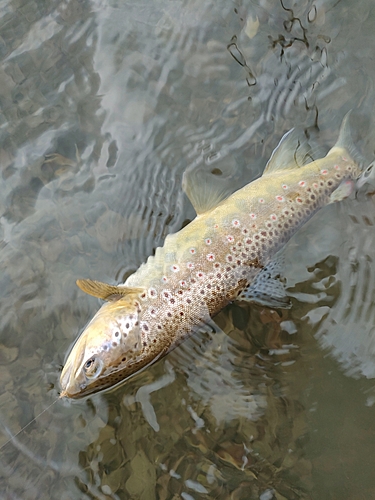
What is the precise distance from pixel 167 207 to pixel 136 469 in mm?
2243

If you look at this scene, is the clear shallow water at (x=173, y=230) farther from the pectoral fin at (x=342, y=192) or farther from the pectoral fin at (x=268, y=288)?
the pectoral fin at (x=342, y=192)

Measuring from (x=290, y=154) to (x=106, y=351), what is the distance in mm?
2304

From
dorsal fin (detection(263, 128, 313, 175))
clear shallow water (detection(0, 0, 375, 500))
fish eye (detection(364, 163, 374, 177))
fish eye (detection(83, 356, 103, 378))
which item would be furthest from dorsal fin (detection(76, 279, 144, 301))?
fish eye (detection(364, 163, 374, 177))

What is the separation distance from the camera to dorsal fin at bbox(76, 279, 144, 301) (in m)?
3.57

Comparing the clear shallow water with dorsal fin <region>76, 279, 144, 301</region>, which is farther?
the clear shallow water

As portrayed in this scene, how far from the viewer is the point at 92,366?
3582 millimetres

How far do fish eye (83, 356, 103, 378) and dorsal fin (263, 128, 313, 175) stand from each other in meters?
2.11

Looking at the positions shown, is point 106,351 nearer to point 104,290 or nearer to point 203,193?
point 104,290

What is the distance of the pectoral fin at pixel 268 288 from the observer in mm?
4074

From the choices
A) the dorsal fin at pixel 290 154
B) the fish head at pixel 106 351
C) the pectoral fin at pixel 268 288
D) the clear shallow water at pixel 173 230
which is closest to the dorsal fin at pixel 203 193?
the clear shallow water at pixel 173 230

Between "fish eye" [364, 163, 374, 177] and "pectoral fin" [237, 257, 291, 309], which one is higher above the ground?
"fish eye" [364, 163, 374, 177]

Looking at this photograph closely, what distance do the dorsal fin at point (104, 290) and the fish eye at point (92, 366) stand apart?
0.46 meters

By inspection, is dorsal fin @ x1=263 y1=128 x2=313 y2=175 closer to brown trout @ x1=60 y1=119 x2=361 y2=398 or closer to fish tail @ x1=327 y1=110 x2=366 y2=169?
brown trout @ x1=60 y1=119 x2=361 y2=398

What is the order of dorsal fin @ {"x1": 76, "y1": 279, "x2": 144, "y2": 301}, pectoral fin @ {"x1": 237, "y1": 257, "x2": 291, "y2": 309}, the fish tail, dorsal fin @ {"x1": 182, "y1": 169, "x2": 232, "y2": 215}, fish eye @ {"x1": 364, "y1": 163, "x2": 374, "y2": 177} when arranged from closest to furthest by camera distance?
1. dorsal fin @ {"x1": 76, "y1": 279, "x2": 144, "y2": 301}
2. pectoral fin @ {"x1": 237, "y1": 257, "x2": 291, "y2": 309}
3. dorsal fin @ {"x1": 182, "y1": 169, "x2": 232, "y2": 215}
4. the fish tail
5. fish eye @ {"x1": 364, "y1": 163, "x2": 374, "y2": 177}
